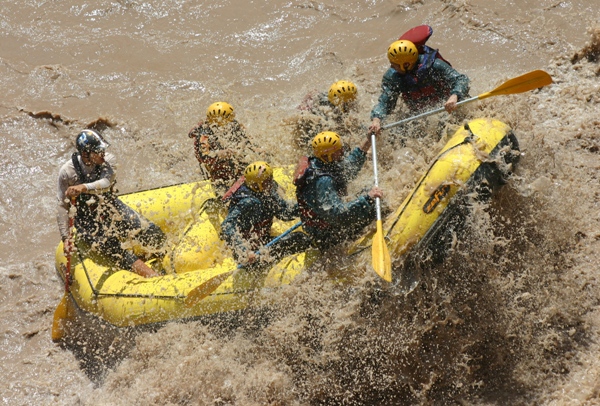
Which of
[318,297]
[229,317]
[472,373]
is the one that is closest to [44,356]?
[229,317]

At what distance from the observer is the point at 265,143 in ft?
20.5

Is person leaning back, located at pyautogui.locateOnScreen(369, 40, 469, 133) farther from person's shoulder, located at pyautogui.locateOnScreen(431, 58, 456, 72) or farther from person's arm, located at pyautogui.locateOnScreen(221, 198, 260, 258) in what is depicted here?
person's arm, located at pyautogui.locateOnScreen(221, 198, 260, 258)

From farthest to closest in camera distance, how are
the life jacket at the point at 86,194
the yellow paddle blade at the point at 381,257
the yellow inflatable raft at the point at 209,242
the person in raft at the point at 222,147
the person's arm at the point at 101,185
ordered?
the person in raft at the point at 222,147, the life jacket at the point at 86,194, the person's arm at the point at 101,185, the yellow inflatable raft at the point at 209,242, the yellow paddle blade at the point at 381,257

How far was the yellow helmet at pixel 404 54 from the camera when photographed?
5289 mm

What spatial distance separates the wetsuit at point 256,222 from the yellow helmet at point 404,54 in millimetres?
1573

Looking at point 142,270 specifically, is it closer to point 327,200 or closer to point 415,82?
point 327,200

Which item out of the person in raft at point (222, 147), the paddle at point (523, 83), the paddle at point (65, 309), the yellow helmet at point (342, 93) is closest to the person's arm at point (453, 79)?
the paddle at point (523, 83)

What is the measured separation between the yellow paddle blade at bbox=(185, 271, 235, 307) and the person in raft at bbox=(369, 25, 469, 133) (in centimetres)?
179

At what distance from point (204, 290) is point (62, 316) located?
1579 mm

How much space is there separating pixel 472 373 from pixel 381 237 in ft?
4.55

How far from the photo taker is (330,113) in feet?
19.7

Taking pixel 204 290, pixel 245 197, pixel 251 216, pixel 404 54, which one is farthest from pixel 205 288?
pixel 404 54

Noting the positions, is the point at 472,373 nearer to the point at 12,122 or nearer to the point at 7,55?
the point at 12,122

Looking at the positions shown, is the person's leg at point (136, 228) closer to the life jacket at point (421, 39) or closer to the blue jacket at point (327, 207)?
the blue jacket at point (327, 207)
